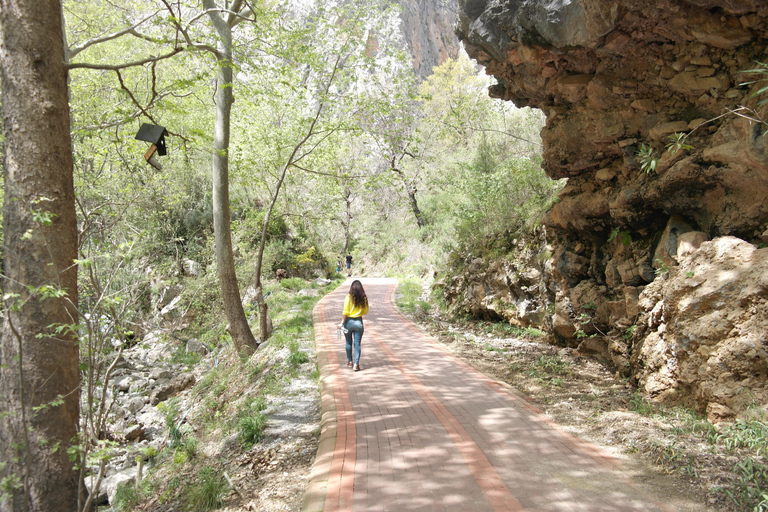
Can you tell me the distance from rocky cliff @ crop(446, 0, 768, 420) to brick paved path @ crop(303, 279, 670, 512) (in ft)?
5.88

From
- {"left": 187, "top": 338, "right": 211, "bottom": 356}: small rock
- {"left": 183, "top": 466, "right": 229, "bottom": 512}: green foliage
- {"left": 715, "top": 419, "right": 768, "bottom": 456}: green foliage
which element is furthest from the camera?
{"left": 187, "top": 338, "right": 211, "bottom": 356}: small rock

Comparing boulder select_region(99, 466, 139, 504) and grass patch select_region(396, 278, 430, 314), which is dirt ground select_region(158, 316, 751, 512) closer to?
boulder select_region(99, 466, 139, 504)

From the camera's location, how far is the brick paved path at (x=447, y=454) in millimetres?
3715

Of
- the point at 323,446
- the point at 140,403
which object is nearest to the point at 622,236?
the point at 323,446

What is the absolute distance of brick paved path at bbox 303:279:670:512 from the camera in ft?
12.2

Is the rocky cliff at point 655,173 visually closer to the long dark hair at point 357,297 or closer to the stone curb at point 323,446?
the long dark hair at point 357,297

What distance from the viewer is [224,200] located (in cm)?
947

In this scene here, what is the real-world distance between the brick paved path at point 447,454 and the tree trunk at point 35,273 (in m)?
2.32

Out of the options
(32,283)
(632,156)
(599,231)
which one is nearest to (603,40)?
(632,156)

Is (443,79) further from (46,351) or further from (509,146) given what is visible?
(46,351)

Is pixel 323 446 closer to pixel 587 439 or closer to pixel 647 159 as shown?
pixel 587 439

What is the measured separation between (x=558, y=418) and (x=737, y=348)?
6.81 ft

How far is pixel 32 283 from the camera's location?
3.81 m

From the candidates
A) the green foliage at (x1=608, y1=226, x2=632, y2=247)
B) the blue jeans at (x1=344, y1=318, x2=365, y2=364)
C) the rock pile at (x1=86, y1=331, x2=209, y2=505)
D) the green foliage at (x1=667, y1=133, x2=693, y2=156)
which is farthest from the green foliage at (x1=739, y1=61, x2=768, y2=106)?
the rock pile at (x1=86, y1=331, x2=209, y2=505)
